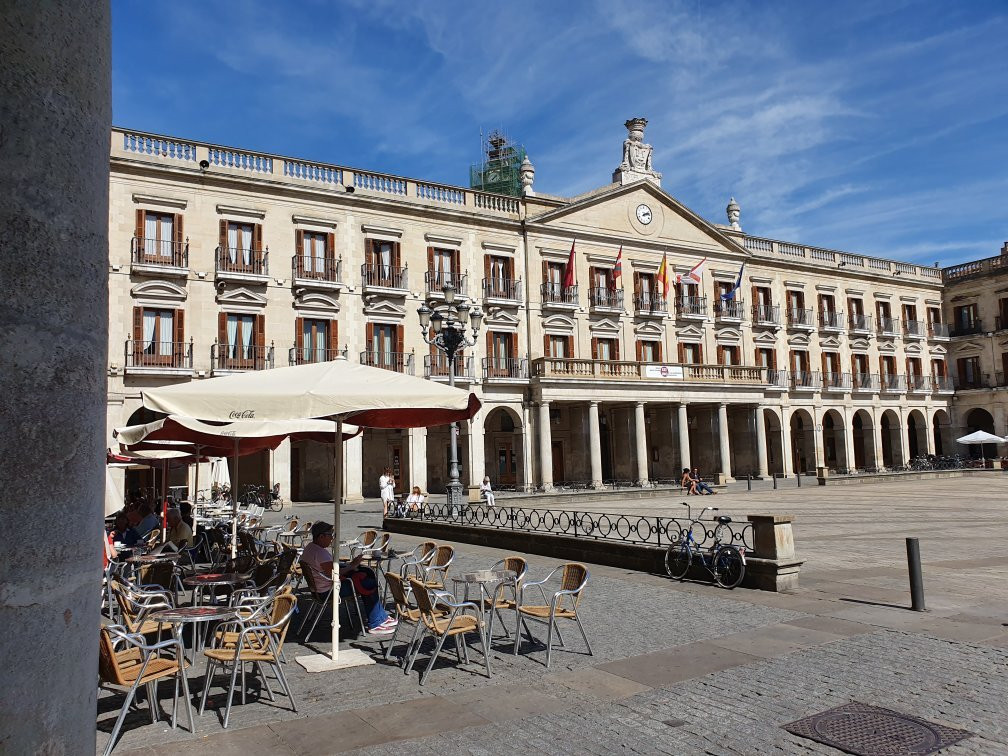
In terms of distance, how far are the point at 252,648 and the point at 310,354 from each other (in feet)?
80.2

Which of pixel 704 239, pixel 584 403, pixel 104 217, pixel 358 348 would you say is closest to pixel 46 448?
pixel 104 217

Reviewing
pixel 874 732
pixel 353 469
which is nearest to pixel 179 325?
pixel 353 469

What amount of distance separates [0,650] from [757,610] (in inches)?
348

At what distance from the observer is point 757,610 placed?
8.94 metres

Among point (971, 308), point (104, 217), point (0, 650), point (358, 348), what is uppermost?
point (971, 308)

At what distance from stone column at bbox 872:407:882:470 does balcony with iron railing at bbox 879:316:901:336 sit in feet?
17.3

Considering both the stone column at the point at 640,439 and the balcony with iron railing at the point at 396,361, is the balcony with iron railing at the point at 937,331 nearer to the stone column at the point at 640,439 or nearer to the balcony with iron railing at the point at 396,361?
the stone column at the point at 640,439

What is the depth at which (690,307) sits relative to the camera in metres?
39.2

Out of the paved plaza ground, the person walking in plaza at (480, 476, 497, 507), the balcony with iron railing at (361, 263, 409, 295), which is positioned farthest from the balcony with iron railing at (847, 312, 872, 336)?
the paved plaza ground

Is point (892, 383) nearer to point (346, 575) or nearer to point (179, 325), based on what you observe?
point (179, 325)

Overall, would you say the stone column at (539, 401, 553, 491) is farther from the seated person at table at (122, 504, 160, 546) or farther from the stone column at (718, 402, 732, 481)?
the seated person at table at (122, 504, 160, 546)

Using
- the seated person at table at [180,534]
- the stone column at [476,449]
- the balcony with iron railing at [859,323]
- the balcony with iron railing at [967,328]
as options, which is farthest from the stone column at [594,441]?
the balcony with iron railing at [967,328]

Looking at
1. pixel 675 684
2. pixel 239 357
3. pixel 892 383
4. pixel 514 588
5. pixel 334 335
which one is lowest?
pixel 675 684

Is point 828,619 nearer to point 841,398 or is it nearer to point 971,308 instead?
point 841,398
